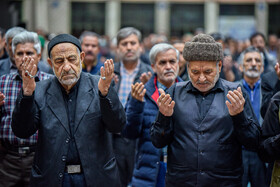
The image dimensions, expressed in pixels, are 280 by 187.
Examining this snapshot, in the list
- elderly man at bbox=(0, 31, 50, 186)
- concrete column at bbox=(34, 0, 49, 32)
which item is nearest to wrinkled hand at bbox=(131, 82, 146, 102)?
elderly man at bbox=(0, 31, 50, 186)

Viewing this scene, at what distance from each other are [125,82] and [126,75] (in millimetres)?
148

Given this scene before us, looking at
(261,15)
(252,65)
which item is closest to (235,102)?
(252,65)

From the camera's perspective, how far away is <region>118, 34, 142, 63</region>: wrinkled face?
20.4ft

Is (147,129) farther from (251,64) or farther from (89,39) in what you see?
(89,39)

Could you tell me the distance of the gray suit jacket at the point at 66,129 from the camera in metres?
3.55

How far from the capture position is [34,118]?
3635 millimetres

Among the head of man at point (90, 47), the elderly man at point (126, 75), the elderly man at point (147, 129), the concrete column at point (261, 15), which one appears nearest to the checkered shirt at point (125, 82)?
the elderly man at point (126, 75)

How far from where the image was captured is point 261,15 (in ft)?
73.3

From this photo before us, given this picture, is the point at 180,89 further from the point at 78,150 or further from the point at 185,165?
the point at 78,150

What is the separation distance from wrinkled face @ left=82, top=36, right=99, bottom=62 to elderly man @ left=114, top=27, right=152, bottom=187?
1.65 feet

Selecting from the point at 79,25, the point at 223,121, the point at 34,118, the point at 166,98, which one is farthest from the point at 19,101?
the point at 79,25

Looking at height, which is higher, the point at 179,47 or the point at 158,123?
the point at 179,47

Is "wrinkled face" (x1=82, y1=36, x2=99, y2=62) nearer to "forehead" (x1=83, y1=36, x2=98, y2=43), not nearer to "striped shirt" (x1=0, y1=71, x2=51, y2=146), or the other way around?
"forehead" (x1=83, y1=36, x2=98, y2=43)

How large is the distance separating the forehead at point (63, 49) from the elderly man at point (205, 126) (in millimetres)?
937
